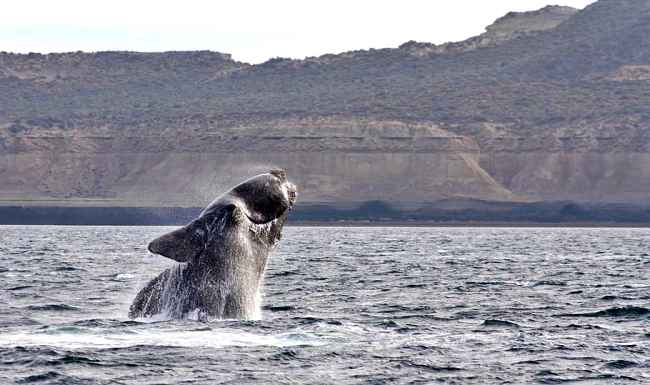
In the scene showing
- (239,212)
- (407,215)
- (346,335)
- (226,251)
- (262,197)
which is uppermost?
(262,197)

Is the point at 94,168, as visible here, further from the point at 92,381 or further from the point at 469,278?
the point at 92,381

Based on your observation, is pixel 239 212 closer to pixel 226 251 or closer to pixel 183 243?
pixel 226 251

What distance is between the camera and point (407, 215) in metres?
161

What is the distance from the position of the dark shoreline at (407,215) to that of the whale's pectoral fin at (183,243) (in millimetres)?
135103

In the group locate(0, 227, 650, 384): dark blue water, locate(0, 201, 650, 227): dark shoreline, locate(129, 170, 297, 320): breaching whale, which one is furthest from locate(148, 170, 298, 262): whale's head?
locate(0, 201, 650, 227): dark shoreline

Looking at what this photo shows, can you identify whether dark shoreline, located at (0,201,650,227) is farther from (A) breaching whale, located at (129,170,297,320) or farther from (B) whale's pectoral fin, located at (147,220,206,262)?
(B) whale's pectoral fin, located at (147,220,206,262)

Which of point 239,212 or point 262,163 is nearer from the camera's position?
point 239,212

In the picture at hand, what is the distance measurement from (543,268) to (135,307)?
3147cm

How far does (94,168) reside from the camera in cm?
18775

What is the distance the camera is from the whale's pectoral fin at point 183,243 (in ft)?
62.6

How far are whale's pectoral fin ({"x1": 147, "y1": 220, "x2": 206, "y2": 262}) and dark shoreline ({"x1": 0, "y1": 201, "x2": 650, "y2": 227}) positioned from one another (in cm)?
13510

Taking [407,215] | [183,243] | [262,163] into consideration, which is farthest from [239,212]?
[262,163]

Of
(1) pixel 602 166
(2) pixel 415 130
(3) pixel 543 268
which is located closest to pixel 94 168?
(2) pixel 415 130

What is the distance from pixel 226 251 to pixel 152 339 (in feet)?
6.68
